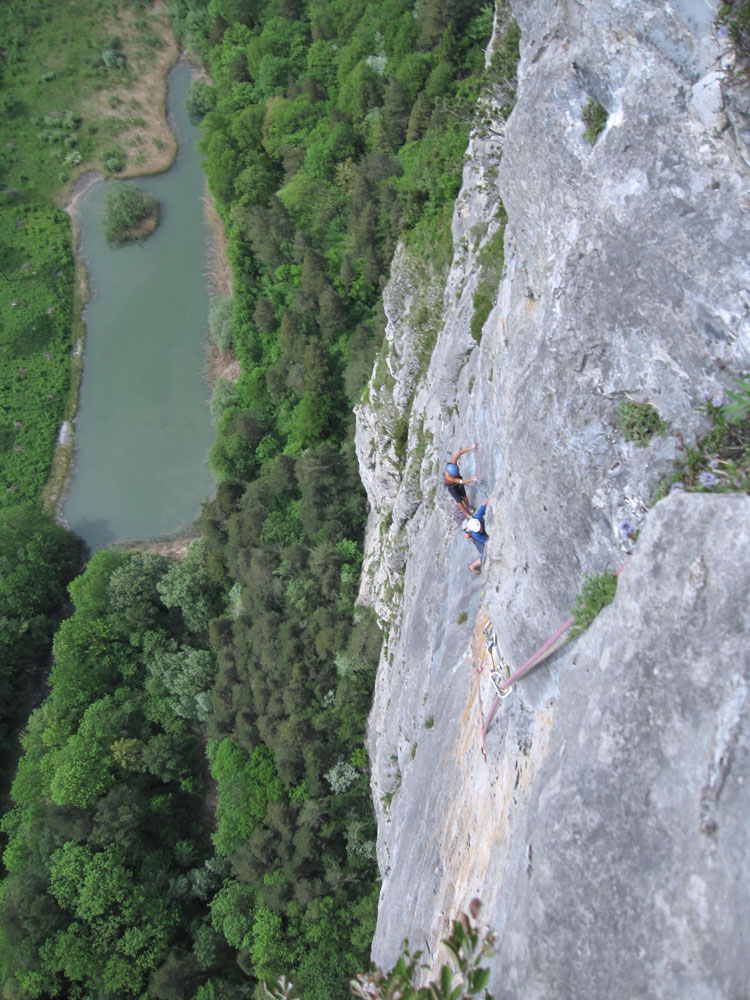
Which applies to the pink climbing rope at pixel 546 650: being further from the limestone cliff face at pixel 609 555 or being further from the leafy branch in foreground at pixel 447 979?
the leafy branch in foreground at pixel 447 979

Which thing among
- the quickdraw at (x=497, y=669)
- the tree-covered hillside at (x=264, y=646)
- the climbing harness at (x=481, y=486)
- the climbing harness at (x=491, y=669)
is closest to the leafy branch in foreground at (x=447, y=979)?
the quickdraw at (x=497, y=669)

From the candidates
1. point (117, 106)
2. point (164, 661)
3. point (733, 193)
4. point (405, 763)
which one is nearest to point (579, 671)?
point (733, 193)

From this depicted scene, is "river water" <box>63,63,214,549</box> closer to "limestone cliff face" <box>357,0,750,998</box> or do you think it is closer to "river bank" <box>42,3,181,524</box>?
"river bank" <box>42,3,181,524</box>

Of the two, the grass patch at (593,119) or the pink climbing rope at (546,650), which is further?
the grass patch at (593,119)

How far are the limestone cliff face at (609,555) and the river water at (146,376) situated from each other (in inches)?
963

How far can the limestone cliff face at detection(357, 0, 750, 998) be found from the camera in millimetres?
5500

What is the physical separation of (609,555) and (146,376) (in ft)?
109

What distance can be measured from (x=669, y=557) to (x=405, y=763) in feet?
39.2

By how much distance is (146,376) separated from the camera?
118ft

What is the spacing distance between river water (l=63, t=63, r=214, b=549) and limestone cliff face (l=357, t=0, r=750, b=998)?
2445 cm

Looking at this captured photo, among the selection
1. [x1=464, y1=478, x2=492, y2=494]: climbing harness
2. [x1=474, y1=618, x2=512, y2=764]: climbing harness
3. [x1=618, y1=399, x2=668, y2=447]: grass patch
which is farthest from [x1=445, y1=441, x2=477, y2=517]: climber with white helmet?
[x1=618, y1=399, x2=668, y2=447]: grass patch

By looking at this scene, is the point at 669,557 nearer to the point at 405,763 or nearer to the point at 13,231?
the point at 405,763

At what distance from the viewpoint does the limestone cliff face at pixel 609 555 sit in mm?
5500

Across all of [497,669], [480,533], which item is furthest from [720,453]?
[480,533]
